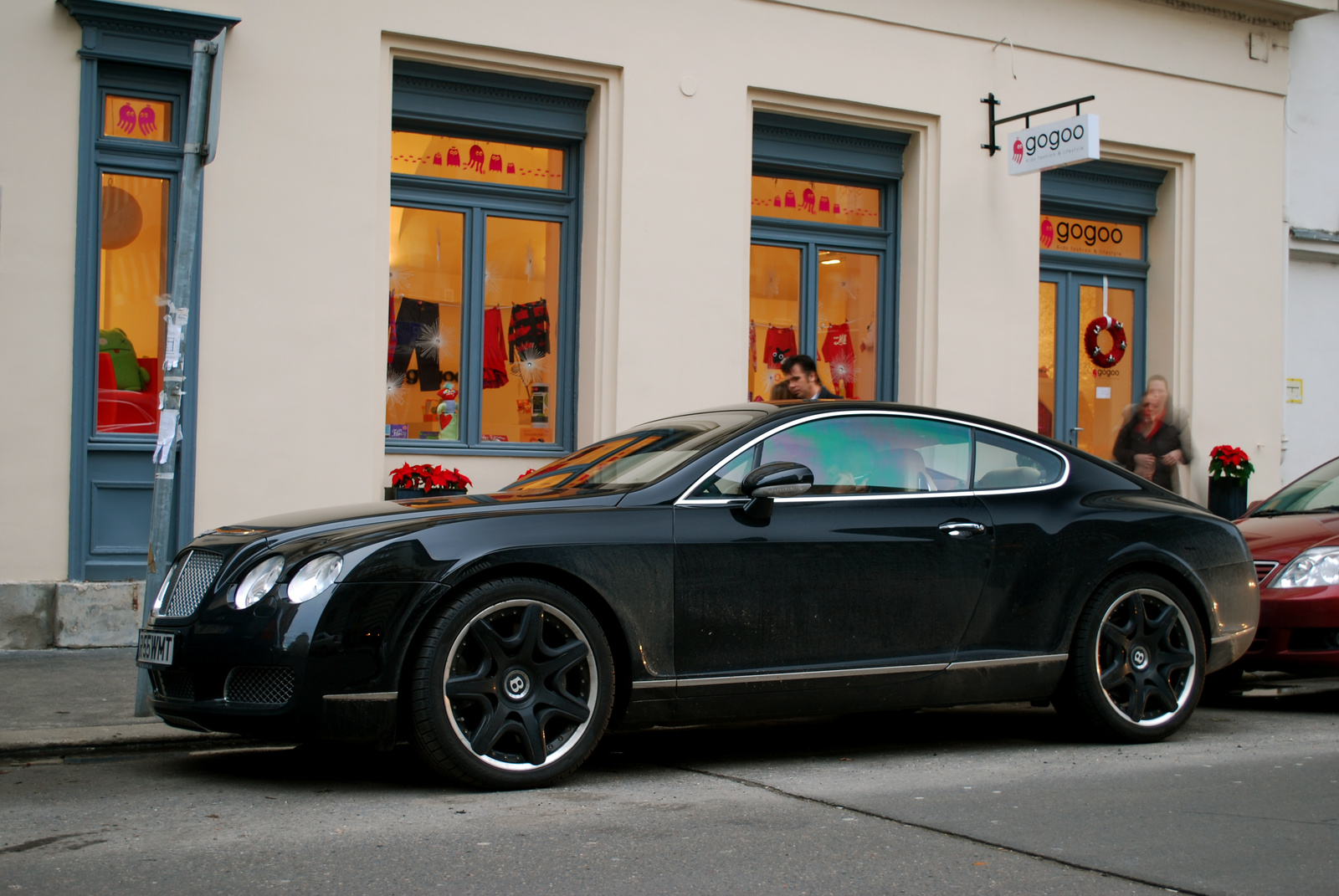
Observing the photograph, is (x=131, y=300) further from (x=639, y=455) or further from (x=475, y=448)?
(x=639, y=455)

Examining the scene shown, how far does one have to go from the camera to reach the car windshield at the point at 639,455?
227 inches

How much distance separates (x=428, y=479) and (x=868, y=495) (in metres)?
5.25

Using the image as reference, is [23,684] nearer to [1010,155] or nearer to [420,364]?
[420,364]

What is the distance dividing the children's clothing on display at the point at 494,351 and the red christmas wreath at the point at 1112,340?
246 inches

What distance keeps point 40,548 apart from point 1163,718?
23.4 ft

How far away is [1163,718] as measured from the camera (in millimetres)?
6383

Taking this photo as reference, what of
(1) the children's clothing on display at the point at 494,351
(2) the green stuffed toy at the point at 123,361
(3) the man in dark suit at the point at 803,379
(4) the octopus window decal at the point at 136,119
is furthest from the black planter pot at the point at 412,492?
(4) the octopus window decal at the point at 136,119

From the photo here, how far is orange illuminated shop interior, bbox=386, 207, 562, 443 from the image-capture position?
11055 mm

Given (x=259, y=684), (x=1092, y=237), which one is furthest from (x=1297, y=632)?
(x=1092, y=237)

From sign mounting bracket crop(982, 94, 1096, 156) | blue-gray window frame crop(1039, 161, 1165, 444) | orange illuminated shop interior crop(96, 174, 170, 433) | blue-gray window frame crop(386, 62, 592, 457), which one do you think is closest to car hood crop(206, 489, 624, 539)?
orange illuminated shop interior crop(96, 174, 170, 433)

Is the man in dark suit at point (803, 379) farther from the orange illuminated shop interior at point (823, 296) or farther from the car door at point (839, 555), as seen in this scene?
the car door at point (839, 555)

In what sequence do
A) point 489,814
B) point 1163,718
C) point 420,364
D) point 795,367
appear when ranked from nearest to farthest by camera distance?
point 489,814 < point 1163,718 < point 795,367 < point 420,364

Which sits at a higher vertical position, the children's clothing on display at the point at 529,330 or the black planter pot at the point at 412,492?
the children's clothing on display at the point at 529,330

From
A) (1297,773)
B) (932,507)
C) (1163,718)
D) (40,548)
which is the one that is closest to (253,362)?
(40,548)
